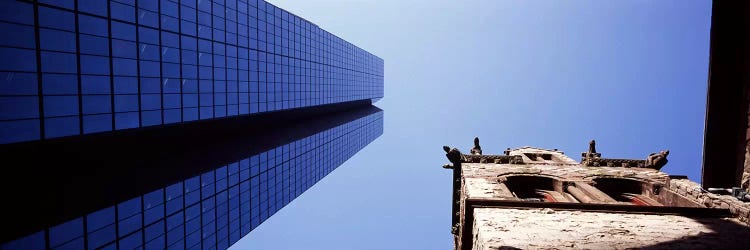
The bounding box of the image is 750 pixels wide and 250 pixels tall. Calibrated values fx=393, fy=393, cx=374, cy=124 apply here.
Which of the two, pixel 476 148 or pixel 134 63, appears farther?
pixel 476 148

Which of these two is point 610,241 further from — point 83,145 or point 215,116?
point 215,116

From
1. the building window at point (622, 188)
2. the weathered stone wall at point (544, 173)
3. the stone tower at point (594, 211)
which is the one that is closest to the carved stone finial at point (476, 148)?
the weathered stone wall at point (544, 173)

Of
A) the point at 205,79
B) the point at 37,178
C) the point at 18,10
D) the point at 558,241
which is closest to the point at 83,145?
the point at 37,178

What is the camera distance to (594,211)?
1583 centimetres

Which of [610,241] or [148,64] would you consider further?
[148,64]

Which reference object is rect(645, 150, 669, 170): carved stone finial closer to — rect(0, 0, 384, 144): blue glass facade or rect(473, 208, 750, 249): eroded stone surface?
rect(473, 208, 750, 249): eroded stone surface

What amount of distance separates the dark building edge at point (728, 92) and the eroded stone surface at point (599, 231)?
546 cm

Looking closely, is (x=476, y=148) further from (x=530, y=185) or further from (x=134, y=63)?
(x=134, y=63)

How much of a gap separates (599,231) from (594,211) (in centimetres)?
274

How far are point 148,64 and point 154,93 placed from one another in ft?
7.98

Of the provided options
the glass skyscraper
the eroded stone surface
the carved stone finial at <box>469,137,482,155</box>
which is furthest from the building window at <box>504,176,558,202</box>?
the glass skyscraper

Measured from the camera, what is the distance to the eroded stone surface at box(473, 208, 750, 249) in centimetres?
1203

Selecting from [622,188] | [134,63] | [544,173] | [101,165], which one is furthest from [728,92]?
[101,165]

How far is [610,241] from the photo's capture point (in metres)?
12.3
